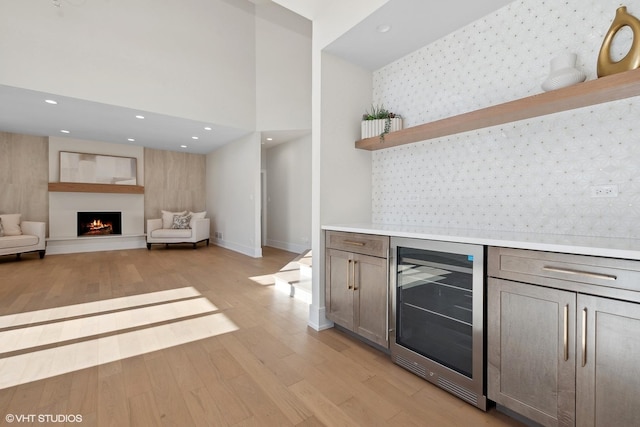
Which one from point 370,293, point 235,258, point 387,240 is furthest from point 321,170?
point 235,258

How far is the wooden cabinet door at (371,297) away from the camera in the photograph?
1860 mm

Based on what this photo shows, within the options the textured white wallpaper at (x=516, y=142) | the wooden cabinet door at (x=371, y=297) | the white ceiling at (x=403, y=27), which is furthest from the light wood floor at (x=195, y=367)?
the white ceiling at (x=403, y=27)

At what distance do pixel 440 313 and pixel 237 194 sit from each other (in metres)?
5.57

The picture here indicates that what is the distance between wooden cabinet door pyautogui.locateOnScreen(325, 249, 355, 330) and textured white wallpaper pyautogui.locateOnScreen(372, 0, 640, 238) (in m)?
0.67

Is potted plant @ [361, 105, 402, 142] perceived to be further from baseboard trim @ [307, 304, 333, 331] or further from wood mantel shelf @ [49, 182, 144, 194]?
wood mantel shelf @ [49, 182, 144, 194]

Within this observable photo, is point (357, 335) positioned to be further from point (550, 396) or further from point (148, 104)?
point (148, 104)

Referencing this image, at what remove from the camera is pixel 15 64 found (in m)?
3.66

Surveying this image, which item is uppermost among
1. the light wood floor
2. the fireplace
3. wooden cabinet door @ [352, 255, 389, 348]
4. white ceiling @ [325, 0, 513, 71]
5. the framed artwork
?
white ceiling @ [325, 0, 513, 71]

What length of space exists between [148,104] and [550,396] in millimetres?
5751

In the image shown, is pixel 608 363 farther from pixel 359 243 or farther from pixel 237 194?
pixel 237 194

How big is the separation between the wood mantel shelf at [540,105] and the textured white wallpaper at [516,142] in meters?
0.09

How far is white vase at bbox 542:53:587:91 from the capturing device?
1402 mm

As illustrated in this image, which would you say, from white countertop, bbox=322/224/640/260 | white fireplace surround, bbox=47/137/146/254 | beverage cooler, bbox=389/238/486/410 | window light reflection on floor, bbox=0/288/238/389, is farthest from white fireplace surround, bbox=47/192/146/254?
white countertop, bbox=322/224/640/260

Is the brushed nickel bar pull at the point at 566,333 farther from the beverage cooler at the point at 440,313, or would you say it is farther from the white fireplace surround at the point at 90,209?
the white fireplace surround at the point at 90,209
